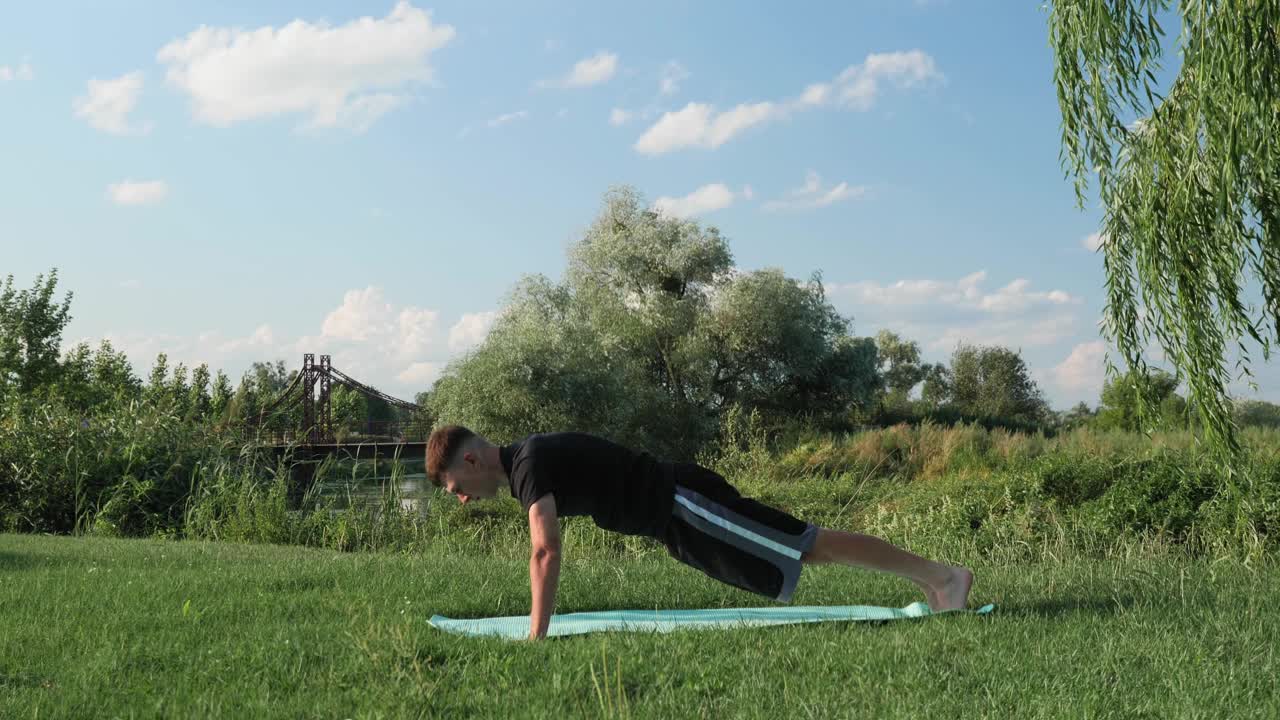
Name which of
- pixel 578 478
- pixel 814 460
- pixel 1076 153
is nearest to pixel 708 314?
pixel 814 460

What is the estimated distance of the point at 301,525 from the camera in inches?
384

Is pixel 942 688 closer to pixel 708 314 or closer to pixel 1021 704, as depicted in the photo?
pixel 1021 704

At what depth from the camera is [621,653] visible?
3666mm

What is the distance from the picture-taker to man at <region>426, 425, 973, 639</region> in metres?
4.13

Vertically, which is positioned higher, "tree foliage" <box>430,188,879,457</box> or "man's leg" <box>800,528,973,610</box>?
"tree foliage" <box>430,188,879,457</box>

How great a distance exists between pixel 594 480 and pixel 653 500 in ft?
0.87

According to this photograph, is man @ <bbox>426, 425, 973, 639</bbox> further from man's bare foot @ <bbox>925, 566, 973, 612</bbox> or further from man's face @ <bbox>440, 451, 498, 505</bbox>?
man's bare foot @ <bbox>925, 566, 973, 612</bbox>

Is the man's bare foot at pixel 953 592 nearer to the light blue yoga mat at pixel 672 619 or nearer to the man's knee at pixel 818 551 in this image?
the light blue yoga mat at pixel 672 619

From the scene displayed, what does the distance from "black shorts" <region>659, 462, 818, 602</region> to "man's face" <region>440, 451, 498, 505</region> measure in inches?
30.6

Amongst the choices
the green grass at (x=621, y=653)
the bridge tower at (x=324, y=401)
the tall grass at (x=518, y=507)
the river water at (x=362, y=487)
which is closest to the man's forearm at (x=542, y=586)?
the green grass at (x=621, y=653)

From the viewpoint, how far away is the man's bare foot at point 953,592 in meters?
4.66

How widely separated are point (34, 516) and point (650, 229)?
2071cm

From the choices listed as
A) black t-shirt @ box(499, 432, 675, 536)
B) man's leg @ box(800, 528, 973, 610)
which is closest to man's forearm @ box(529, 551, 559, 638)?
black t-shirt @ box(499, 432, 675, 536)

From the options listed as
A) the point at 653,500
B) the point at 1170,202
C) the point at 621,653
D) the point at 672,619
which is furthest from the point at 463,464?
the point at 1170,202
